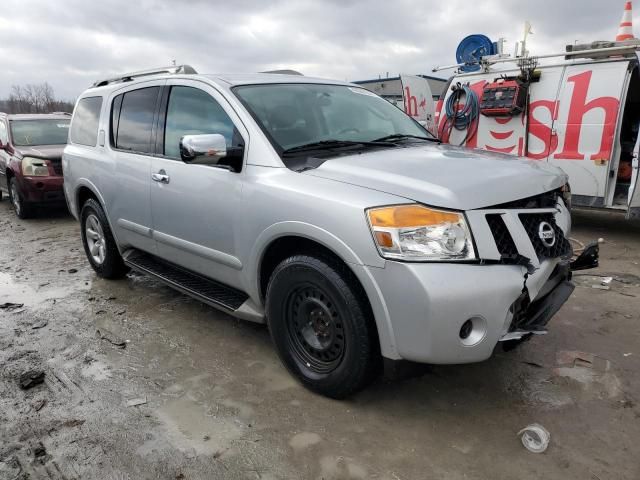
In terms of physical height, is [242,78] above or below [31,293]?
above

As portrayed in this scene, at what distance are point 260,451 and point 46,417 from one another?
1232mm

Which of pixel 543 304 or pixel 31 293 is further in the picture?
pixel 31 293

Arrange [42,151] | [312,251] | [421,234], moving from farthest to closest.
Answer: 1. [42,151]
2. [312,251]
3. [421,234]

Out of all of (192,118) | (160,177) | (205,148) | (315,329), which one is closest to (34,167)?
(160,177)

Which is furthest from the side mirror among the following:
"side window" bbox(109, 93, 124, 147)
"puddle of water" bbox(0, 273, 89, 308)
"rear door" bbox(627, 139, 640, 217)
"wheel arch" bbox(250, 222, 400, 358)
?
"rear door" bbox(627, 139, 640, 217)

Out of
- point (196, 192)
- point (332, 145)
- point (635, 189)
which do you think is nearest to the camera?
point (332, 145)

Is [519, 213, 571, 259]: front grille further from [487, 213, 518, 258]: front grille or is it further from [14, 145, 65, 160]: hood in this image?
[14, 145, 65, 160]: hood

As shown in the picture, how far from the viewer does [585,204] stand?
245 inches

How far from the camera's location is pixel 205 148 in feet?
9.16

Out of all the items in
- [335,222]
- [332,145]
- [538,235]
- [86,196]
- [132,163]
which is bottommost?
[86,196]

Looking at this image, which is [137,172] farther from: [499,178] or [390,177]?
[499,178]

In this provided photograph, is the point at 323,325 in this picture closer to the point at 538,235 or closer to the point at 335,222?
the point at 335,222

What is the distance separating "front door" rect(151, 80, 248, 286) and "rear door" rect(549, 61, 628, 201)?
4.85m

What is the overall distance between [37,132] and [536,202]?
364 inches
